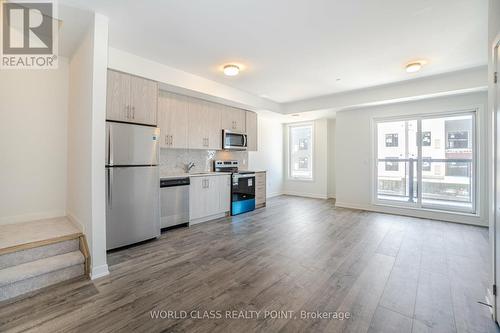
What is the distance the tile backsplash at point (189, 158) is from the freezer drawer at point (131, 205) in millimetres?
1012

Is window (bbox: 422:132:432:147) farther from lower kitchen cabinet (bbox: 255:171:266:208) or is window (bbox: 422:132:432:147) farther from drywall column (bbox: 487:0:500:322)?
lower kitchen cabinet (bbox: 255:171:266:208)

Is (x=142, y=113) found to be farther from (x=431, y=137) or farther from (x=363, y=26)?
(x=431, y=137)

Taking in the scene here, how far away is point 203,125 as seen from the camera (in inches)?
177

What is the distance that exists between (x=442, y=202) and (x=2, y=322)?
6.75 m

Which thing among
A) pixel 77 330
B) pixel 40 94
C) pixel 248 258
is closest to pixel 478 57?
pixel 248 258

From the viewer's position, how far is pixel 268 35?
106 inches

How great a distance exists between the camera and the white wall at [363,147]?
438cm

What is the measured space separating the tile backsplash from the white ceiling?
1.63 metres

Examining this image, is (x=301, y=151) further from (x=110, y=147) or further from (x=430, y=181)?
(x=110, y=147)

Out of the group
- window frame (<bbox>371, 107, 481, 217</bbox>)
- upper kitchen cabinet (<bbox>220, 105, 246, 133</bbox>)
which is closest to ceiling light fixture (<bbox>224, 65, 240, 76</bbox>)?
upper kitchen cabinet (<bbox>220, 105, 246, 133</bbox>)

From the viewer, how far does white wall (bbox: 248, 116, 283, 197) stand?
6.64 metres

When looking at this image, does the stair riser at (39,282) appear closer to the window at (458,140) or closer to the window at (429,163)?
the window at (429,163)

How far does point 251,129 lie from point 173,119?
90.2 inches

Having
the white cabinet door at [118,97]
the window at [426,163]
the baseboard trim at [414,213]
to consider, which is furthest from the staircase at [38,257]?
the window at [426,163]
